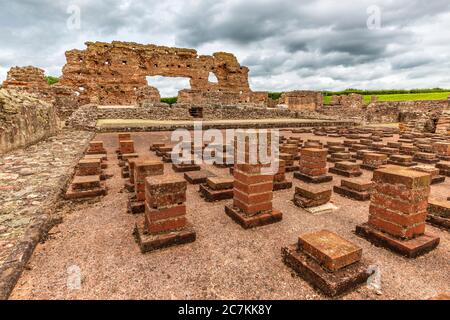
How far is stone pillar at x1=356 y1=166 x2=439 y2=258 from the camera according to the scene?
10.0 feet

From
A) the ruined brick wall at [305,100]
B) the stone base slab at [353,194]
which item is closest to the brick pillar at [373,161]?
the stone base slab at [353,194]

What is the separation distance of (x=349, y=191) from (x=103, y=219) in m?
4.52

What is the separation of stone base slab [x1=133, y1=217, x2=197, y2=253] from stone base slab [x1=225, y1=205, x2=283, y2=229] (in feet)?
2.55

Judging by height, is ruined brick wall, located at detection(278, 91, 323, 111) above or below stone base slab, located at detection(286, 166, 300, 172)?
above

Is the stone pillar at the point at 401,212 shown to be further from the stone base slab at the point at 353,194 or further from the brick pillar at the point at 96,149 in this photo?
the brick pillar at the point at 96,149

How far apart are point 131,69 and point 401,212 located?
Answer: 1226 inches

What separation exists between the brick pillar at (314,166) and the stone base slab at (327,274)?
3529 millimetres

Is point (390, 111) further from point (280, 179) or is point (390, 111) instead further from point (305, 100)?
Result: point (280, 179)

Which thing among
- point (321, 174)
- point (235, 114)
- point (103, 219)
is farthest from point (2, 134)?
point (235, 114)

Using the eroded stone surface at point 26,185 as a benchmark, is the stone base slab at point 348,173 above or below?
below

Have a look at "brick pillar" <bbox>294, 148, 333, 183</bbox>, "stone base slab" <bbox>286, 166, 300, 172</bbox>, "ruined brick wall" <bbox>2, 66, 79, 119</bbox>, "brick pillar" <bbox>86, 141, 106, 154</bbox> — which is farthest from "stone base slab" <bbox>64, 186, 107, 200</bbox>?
"ruined brick wall" <bbox>2, 66, 79, 119</bbox>

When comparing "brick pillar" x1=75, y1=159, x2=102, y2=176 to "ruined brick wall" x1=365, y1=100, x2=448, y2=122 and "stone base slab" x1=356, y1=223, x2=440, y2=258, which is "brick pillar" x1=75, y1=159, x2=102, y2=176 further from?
"ruined brick wall" x1=365, y1=100, x2=448, y2=122

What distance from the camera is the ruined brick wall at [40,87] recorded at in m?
19.6
